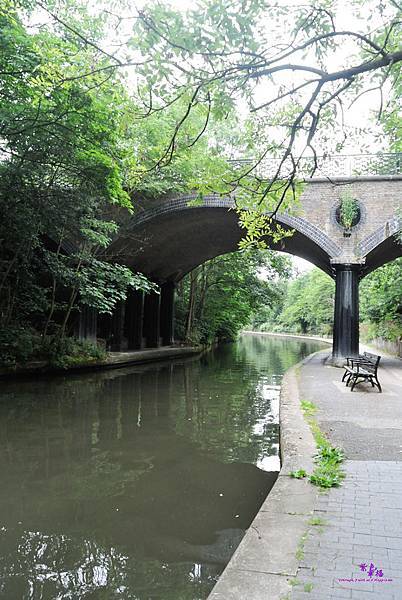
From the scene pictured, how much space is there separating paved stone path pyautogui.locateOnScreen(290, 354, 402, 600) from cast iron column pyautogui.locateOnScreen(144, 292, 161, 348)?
17234 mm

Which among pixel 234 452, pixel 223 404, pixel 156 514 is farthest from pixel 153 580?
pixel 223 404

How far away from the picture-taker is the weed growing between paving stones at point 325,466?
3.71 meters

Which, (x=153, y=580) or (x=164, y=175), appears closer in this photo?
(x=153, y=580)

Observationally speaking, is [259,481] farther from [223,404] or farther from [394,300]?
[394,300]

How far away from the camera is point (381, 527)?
291 cm

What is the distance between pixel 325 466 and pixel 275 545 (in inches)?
62.8

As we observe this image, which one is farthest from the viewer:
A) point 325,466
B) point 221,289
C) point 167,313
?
point 221,289

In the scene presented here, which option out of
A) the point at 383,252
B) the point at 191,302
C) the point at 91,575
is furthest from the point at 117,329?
the point at 91,575

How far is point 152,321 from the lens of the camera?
910 inches

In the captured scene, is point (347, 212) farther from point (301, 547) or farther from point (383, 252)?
point (301, 547)

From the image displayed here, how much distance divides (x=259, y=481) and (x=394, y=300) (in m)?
19.2

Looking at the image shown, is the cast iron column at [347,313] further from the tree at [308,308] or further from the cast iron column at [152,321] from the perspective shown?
the tree at [308,308]

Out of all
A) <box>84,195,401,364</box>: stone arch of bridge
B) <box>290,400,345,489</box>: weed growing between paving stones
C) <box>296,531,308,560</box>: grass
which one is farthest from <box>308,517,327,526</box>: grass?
<box>84,195,401,364</box>: stone arch of bridge

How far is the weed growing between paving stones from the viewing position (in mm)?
3712
